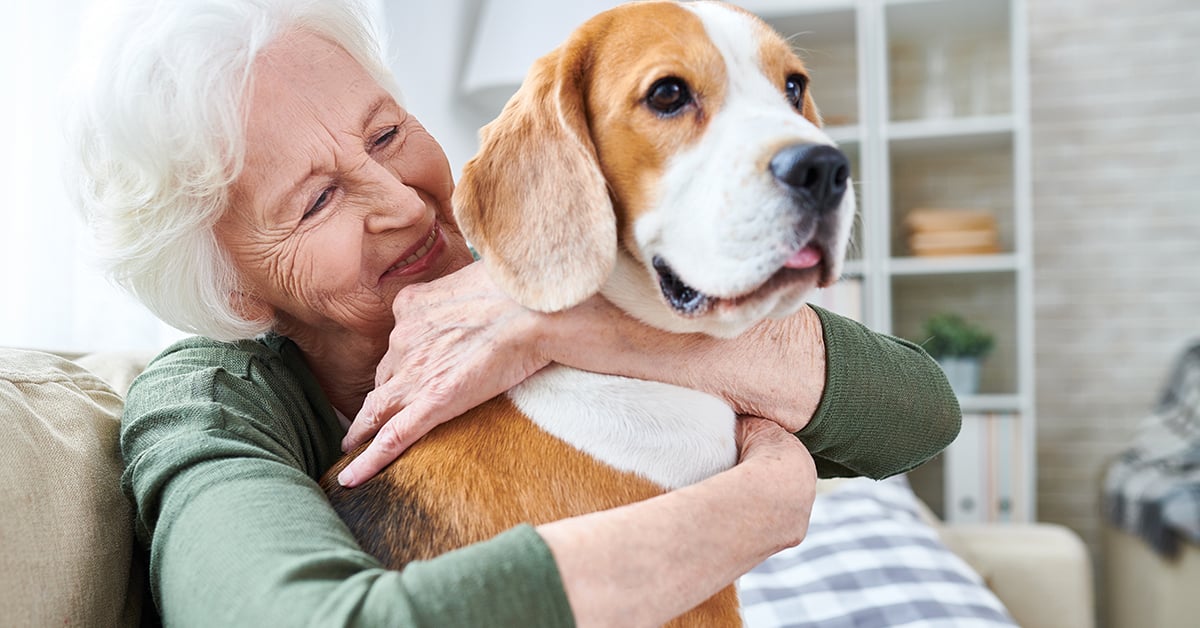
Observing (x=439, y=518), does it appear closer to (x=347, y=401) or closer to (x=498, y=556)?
(x=498, y=556)

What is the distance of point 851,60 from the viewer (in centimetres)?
420

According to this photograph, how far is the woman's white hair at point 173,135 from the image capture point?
3.31 feet

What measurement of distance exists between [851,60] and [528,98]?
3.57 m

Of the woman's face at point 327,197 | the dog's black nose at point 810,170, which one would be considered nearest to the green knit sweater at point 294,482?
the woman's face at point 327,197

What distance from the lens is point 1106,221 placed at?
409 cm

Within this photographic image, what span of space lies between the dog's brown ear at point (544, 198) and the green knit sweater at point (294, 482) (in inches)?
10.5

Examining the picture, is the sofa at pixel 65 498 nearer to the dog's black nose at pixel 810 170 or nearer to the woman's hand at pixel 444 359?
the woman's hand at pixel 444 359

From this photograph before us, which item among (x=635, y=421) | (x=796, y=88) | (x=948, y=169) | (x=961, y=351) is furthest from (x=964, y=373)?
(x=635, y=421)

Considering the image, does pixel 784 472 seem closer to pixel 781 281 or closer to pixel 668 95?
pixel 781 281

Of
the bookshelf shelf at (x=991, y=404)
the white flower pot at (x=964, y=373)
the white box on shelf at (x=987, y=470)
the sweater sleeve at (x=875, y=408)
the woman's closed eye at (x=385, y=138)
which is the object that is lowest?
the white box on shelf at (x=987, y=470)

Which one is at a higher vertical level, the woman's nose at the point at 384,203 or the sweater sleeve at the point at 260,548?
the woman's nose at the point at 384,203

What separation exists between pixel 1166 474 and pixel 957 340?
81cm

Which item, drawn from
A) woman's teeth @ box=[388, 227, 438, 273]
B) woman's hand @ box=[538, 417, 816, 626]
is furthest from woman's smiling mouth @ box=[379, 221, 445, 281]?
woman's hand @ box=[538, 417, 816, 626]

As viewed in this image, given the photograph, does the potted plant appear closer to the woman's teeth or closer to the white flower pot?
the white flower pot
